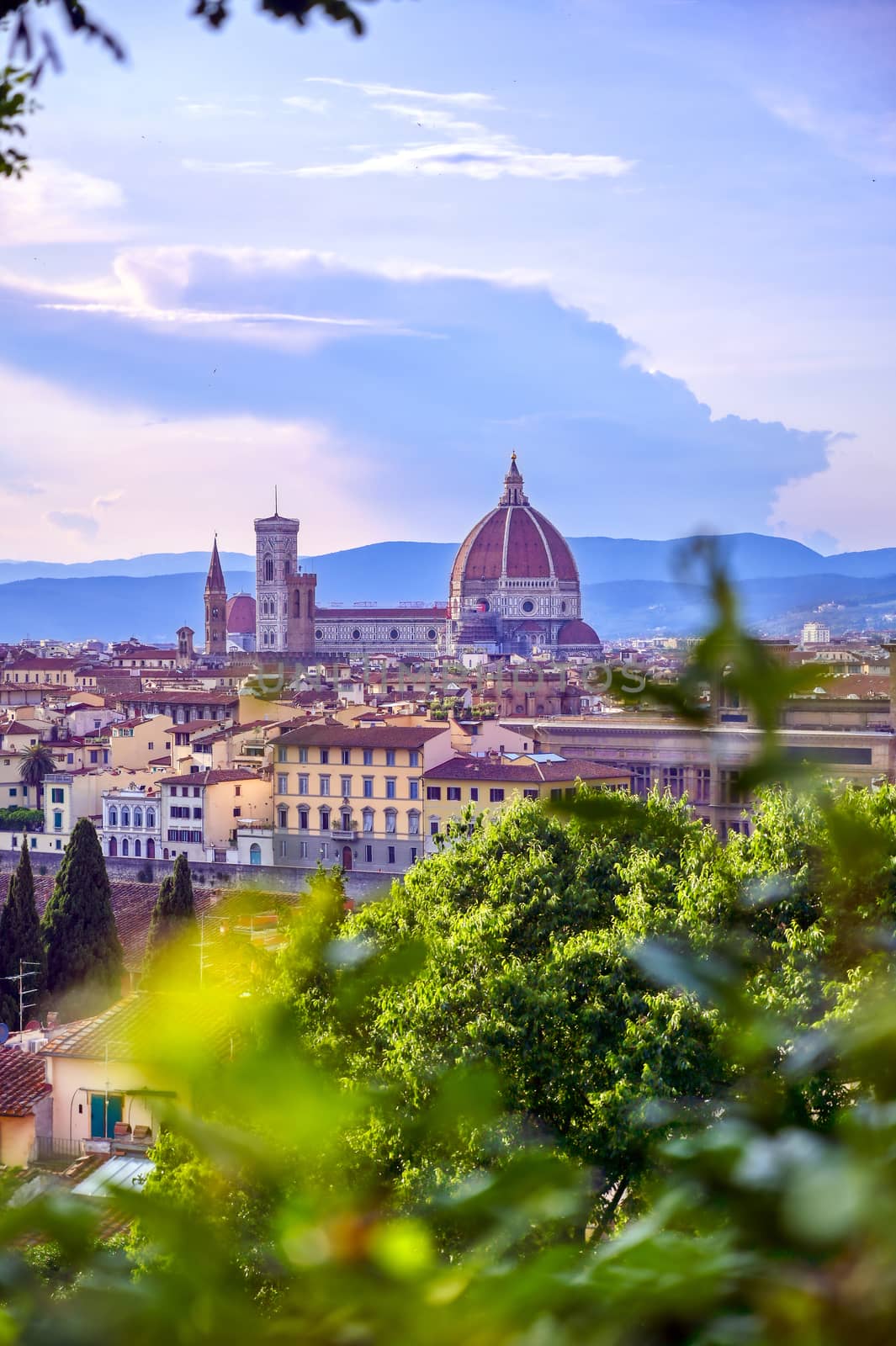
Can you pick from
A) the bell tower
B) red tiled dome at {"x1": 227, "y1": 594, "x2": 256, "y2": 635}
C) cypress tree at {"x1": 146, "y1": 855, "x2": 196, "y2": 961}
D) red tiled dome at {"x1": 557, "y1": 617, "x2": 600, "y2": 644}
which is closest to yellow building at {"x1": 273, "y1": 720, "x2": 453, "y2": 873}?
cypress tree at {"x1": 146, "y1": 855, "x2": 196, "y2": 961}

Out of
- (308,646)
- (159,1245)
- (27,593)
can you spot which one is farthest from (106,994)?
(27,593)

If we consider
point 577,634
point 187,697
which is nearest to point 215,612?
point 577,634

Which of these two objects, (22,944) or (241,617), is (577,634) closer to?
(241,617)

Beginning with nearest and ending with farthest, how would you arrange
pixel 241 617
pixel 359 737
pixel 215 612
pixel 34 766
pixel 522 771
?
1. pixel 522 771
2. pixel 359 737
3. pixel 34 766
4. pixel 215 612
5. pixel 241 617

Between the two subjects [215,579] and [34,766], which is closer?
[34,766]

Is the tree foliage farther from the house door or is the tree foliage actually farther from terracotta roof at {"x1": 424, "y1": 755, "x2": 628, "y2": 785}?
the house door

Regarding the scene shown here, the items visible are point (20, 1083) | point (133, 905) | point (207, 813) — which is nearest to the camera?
point (20, 1083)
